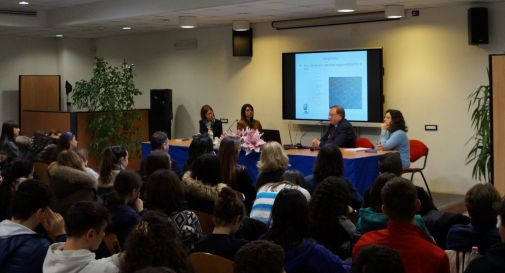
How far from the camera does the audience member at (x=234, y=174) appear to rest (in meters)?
5.47

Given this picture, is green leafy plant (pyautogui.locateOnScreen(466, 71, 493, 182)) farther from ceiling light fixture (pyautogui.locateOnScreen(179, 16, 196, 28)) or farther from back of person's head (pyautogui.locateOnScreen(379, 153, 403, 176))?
ceiling light fixture (pyautogui.locateOnScreen(179, 16, 196, 28))

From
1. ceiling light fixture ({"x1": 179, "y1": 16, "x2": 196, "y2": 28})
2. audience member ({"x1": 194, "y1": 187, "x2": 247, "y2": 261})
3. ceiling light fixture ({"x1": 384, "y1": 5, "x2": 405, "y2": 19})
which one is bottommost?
audience member ({"x1": 194, "y1": 187, "x2": 247, "y2": 261})

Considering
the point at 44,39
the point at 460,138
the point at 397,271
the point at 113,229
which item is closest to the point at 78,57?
the point at 44,39

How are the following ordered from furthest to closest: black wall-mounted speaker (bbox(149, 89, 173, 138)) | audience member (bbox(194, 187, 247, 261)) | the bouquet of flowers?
black wall-mounted speaker (bbox(149, 89, 173, 138))
the bouquet of flowers
audience member (bbox(194, 187, 247, 261))

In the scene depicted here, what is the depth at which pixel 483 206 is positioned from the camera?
3.19m

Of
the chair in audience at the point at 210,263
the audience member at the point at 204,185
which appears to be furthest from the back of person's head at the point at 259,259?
the audience member at the point at 204,185

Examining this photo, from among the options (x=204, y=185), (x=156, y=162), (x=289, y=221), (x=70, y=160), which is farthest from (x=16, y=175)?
(x=289, y=221)

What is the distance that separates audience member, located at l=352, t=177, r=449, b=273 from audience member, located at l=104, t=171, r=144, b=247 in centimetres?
149

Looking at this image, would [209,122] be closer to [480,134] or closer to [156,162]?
[480,134]

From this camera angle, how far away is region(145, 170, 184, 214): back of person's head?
3.68 m

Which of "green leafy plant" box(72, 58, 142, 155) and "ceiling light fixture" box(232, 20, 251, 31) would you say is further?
"green leafy plant" box(72, 58, 142, 155)

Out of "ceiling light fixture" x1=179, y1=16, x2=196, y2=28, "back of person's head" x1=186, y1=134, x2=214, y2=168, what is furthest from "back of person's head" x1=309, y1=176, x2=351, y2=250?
"ceiling light fixture" x1=179, y1=16, x2=196, y2=28

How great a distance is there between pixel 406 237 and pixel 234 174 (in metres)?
2.83

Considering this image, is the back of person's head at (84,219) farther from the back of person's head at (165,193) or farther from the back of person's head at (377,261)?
the back of person's head at (377,261)
